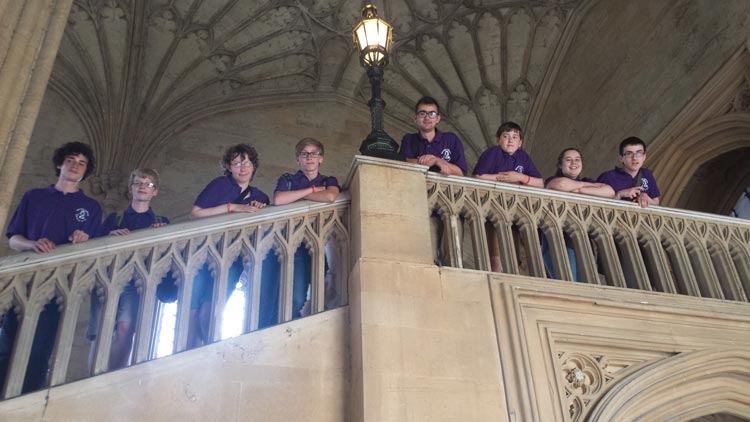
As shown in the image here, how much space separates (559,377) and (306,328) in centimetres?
143

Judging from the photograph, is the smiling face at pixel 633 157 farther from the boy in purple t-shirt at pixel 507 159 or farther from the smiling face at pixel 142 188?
the smiling face at pixel 142 188

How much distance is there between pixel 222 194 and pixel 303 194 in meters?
0.55

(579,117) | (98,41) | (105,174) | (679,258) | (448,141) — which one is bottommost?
(679,258)

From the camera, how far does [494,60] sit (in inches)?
501

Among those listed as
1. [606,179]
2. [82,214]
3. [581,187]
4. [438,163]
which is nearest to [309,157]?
[438,163]

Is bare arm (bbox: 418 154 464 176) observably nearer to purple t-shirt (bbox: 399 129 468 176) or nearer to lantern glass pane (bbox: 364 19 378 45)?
purple t-shirt (bbox: 399 129 468 176)

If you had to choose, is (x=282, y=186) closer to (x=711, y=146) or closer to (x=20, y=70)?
(x=20, y=70)

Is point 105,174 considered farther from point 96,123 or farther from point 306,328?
point 306,328

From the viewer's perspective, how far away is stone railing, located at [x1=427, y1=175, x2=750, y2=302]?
15.3 ft

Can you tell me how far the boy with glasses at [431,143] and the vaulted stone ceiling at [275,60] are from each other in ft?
22.0

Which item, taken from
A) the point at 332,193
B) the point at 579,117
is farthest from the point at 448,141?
the point at 579,117

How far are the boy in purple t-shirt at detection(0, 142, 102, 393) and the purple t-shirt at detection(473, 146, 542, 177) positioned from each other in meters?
2.67

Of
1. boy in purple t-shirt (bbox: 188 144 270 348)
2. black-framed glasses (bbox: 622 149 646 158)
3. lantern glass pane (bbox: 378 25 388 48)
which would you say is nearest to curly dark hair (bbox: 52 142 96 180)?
boy in purple t-shirt (bbox: 188 144 270 348)

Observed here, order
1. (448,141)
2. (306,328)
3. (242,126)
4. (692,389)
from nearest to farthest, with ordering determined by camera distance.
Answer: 1. (306,328)
2. (692,389)
3. (448,141)
4. (242,126)
